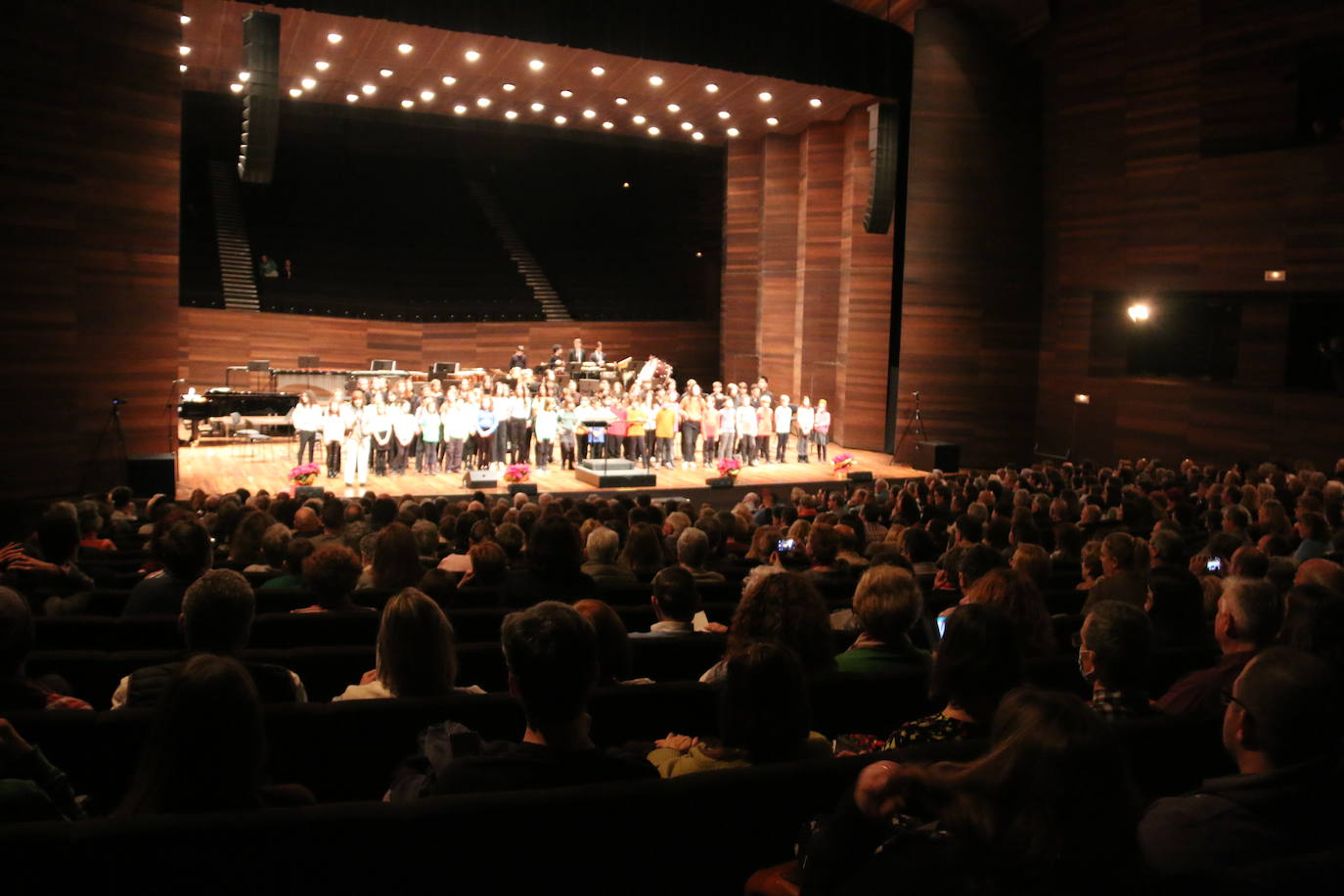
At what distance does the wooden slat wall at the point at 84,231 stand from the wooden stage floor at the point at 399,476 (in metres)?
1.66

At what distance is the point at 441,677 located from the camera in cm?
296

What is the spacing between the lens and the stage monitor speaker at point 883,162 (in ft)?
52.4

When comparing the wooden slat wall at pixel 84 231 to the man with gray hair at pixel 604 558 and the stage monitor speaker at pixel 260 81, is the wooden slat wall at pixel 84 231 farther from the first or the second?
the man with gray hair at pixel 604 558

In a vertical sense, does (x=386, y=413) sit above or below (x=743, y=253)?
below

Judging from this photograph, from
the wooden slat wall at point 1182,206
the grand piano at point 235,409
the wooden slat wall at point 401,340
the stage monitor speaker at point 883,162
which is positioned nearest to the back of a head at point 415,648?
the grand piano at point 235,409

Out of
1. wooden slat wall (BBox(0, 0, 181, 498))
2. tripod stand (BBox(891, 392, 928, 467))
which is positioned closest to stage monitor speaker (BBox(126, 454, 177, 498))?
wooden slat wall (BBox(0, 0, 181, 498))

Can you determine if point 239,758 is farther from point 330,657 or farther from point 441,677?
point 330,657

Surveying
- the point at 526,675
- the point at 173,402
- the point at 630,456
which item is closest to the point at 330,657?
the point at 526,675

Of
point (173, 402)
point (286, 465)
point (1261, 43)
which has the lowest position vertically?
point (286, 465)

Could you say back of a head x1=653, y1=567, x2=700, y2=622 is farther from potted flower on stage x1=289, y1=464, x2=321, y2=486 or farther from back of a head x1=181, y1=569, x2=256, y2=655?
potted flower on stage x1=289, y1=464, x2=321, y2=486

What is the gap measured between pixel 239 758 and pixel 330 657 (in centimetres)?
167

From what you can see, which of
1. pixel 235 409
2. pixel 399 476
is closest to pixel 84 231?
pixel 235 409

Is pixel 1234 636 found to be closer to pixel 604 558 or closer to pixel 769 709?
pixel 769 709

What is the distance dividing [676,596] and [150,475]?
866 cm
